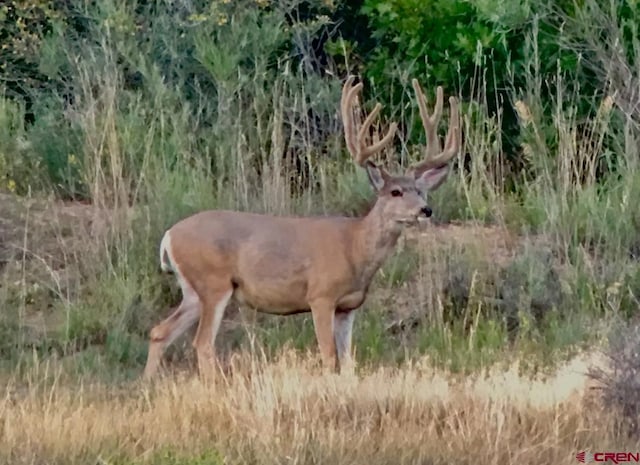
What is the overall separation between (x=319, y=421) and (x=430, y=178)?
3213mm

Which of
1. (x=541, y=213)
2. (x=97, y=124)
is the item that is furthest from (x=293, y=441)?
(x=97, y=124)

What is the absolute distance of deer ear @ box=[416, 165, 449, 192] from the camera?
35.2 feet

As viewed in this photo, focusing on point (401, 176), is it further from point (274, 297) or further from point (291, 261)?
point (274, 297)

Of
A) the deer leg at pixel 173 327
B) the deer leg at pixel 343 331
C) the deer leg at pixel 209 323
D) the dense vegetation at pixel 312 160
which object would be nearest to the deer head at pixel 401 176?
the deer leg at pixel 343 331

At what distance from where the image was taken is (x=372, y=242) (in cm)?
1061

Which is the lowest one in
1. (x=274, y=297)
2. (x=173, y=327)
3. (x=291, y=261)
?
(x=173, y=327)

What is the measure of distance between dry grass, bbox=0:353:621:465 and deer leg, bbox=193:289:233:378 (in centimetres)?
116

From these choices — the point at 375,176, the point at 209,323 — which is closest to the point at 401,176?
the point at 375,176

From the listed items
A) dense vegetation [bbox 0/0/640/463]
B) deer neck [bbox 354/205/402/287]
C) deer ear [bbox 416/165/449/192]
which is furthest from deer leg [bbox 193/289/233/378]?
deer ear [bbox 416/165/449/192]

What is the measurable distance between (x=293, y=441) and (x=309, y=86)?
8.28 m

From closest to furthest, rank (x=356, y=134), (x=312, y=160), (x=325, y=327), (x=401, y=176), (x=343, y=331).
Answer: (x=325, y=327)
(x=343, y=331)
(x=401, y=176)
(x=356, y=134)
(x=312, y=160)

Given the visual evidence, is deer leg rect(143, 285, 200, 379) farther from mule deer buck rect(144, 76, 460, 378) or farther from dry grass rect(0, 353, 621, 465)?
dry grass rect(0, 353, 621, 465)

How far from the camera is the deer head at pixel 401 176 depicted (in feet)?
34.8

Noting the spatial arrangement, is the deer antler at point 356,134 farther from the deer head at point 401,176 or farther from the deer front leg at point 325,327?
the deer front leg at point 325,327
